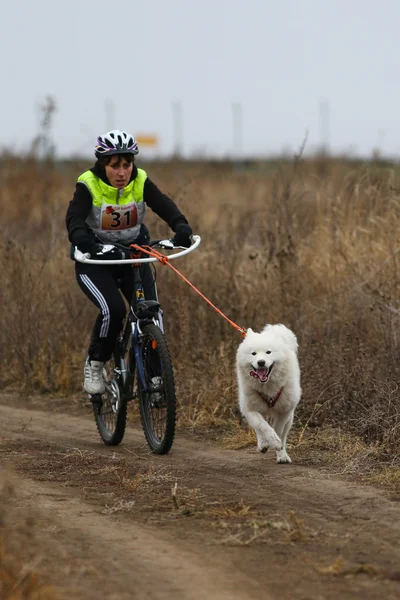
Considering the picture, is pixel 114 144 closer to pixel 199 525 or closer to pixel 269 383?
pixel 269 383

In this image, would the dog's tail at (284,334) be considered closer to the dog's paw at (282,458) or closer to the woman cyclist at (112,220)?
the dog's paw at (282,458)

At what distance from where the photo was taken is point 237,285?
11117mm

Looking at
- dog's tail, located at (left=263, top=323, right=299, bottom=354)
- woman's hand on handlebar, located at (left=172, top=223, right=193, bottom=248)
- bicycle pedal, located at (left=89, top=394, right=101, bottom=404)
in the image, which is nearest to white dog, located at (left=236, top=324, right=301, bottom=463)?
dog's tail, located at (left=263, top=323, right=299, bottom=354)

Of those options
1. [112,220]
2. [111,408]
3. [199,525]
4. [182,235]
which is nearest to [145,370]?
[111,408]

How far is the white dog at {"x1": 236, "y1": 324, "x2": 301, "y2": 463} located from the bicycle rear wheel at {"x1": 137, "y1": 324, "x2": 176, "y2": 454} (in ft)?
1.67

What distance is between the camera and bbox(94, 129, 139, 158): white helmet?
7602mm

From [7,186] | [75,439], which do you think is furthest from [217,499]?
[7,186]

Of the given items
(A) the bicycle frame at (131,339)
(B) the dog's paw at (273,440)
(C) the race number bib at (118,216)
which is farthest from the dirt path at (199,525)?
(C) the race number bib at (118,216)

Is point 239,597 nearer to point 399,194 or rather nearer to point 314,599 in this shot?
point 314,599

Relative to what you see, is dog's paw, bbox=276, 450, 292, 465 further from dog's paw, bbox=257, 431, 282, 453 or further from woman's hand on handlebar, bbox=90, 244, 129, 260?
woman's hand on handlebar, bbox=90, 244, 129, 260

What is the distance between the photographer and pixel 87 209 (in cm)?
768

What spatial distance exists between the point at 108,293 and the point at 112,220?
56 cm

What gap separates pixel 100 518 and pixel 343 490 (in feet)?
5.09

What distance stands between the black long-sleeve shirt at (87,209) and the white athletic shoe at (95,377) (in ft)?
3.23
